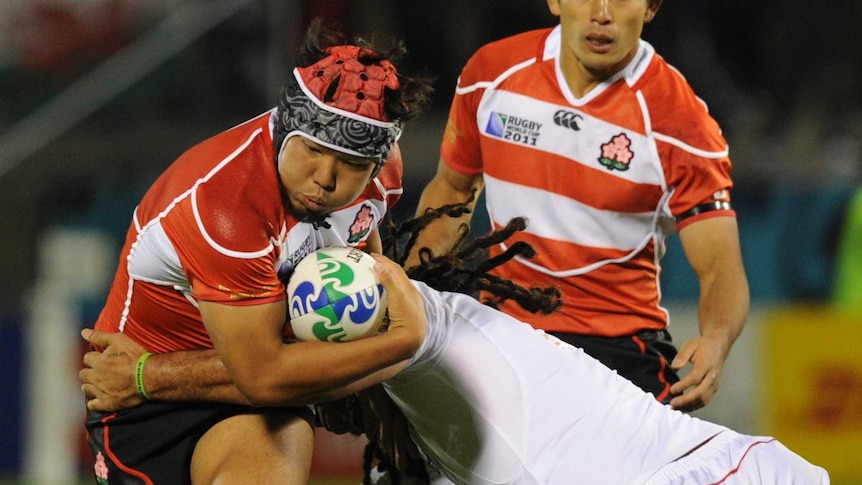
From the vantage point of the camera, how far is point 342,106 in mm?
3248

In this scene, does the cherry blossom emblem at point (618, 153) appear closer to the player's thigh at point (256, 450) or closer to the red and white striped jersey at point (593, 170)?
the red and white striped jersey at point (593, 170)

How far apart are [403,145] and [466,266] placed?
5744mm

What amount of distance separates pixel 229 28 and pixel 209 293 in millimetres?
5920

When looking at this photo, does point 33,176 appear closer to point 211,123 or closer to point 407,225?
point 211,123

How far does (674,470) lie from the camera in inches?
122

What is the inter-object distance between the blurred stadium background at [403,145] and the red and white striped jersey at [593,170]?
3.54 metres

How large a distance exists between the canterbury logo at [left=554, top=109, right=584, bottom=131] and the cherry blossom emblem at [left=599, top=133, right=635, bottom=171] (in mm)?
130

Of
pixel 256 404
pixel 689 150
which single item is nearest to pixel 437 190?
pixel 689 150

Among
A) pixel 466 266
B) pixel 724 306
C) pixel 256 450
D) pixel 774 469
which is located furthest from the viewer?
pixel 724 306

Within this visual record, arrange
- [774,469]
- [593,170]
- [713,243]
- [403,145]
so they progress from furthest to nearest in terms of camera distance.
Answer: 1. [403,145]
2. [593,170]
3. [713,243]
4. [774,469]

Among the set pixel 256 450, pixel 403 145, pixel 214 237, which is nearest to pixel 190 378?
pixel 256 450

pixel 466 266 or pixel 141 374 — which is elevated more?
pixel 466 266

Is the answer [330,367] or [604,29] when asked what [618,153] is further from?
[330,367]

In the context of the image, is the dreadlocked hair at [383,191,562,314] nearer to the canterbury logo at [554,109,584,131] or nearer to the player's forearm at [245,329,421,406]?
the player's forearm at [245,329,421,406]
